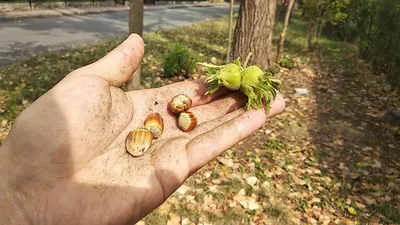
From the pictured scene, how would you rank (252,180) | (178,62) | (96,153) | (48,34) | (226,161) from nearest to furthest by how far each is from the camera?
(96,153) → (252,180) → (226,161) → (178,62) → (48,34)

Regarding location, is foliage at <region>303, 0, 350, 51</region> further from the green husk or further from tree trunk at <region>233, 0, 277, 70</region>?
the green husk

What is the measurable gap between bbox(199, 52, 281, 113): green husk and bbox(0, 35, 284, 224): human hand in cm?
16

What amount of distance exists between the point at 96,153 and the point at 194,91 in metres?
1.27

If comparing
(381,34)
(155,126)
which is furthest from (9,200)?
(381,34)

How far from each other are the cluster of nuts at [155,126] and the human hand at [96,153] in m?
0.06

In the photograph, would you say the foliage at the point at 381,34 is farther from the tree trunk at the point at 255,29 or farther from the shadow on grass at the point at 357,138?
the tree trunk at the point at 255,29

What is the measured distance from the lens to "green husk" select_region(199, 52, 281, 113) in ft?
9.87

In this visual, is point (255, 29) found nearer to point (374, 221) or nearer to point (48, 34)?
point (374, 221)

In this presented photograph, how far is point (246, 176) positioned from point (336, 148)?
5.47ft

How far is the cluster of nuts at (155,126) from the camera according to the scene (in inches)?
102

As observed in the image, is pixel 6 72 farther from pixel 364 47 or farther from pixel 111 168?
pixel 364 47

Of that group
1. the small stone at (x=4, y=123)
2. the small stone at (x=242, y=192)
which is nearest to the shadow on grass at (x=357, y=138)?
the small stone at (x=242, y=192)

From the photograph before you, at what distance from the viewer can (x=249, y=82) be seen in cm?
302

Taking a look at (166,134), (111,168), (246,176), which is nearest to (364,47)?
(246,176)
